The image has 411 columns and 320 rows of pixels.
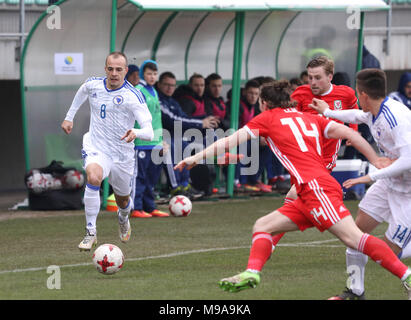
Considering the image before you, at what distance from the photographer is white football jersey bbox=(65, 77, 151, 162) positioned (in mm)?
9602

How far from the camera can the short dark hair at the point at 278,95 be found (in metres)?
6.85

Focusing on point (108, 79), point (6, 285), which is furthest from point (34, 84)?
point (6, 285)

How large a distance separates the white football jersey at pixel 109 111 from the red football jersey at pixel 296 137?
9.97ft

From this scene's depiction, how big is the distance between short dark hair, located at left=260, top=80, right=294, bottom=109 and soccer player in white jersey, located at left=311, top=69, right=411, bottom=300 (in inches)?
21.3

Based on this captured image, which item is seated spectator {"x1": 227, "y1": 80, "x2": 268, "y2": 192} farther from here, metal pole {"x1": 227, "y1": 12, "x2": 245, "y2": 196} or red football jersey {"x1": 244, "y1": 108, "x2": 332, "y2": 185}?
red football jersey {"x1": 244, "y1": 108, "x2": 332, "y2": 185}

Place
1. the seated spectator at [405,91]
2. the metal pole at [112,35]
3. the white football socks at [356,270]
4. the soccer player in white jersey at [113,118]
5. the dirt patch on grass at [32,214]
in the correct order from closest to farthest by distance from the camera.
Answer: the white football socks at [356,270] < the soccer player in white jersey at [113,118] < the dirt patch on grass at [32,214] < the metal pole at [112,35] < the seated spectator at [405,91]

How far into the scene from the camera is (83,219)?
1206cm

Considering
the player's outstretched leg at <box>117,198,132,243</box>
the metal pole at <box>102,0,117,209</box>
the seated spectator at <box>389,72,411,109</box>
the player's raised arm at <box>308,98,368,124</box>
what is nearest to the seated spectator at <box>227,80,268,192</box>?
the seated spectator at <box>389,72,411,109</box>

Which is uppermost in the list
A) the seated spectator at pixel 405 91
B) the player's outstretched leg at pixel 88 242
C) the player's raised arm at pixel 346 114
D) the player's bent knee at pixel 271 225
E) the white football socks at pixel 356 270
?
the player's raised arm at pixel 346 114

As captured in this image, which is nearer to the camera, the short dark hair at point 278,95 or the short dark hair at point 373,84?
the short dark hair at point 373,84

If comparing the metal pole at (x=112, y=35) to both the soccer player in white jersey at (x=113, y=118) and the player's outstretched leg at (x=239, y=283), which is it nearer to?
the soccer player in white jersey at (x=113, y=118)

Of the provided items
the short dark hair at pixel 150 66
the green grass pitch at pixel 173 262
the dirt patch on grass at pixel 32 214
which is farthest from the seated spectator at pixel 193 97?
the dirt patch on grass at pixel 32 214

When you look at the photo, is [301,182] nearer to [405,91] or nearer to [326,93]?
[326,93]
